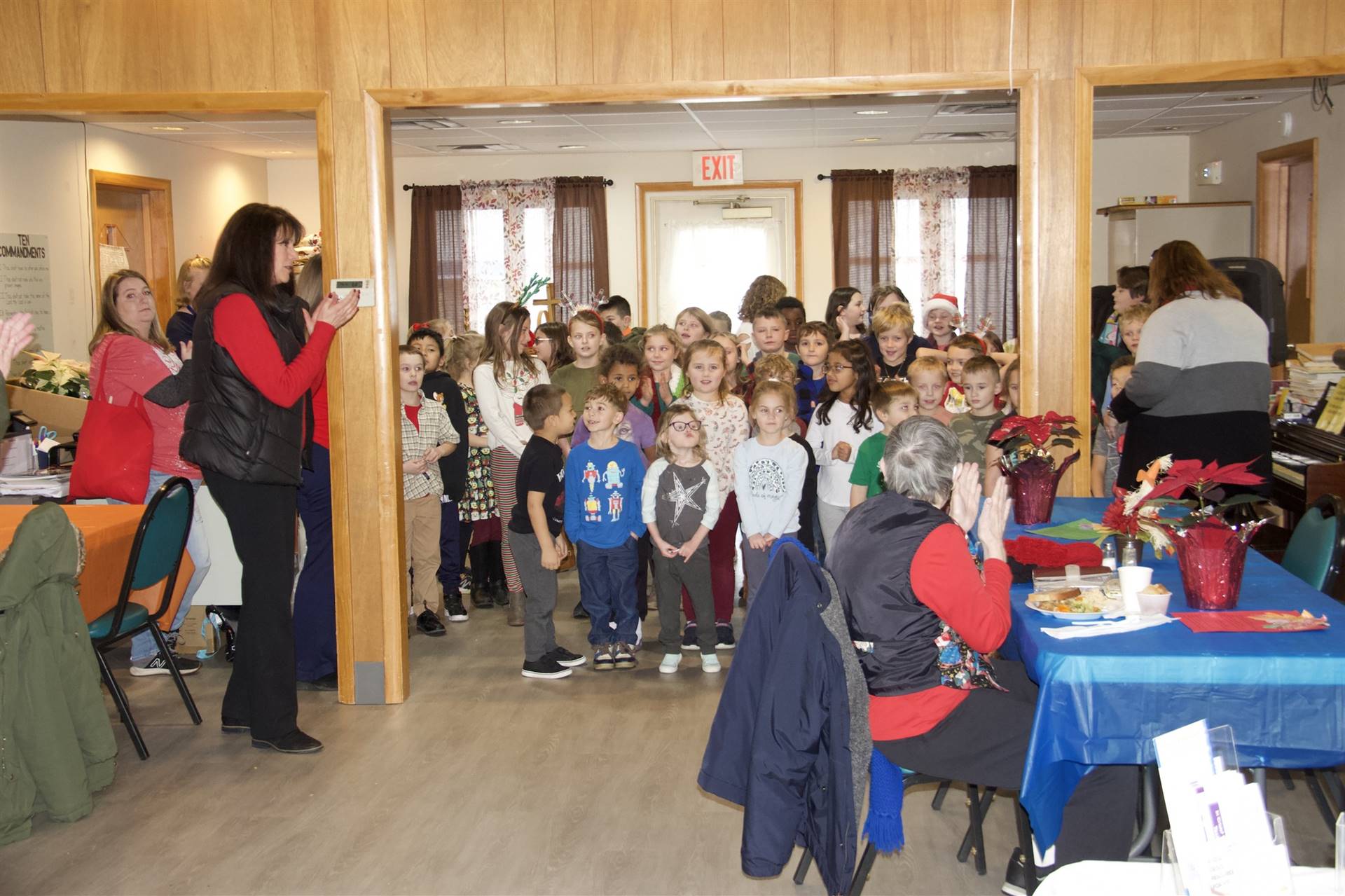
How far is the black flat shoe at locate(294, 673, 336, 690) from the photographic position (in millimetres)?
4637

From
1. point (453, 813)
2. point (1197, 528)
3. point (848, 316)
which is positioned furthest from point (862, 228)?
point (1197, 528)

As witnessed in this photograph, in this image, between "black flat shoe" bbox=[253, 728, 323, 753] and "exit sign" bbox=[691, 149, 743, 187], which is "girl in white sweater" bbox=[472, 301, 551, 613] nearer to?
"black flat shoe" bbox=[253, 728, 323, 753]

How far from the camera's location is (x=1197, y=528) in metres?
2.75

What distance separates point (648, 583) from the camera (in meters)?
6.35

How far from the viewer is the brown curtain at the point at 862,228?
36.1 ft

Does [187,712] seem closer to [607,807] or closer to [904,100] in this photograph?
[607,807]

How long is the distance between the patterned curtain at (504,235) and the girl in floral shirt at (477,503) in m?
5.35

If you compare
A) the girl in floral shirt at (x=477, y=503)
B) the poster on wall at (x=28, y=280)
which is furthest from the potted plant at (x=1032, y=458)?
the poster on wall at (x=28, y=280)

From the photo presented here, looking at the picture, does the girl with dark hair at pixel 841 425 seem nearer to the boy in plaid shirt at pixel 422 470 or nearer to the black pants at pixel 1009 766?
the boy in plaid shirt at pixel 422 470

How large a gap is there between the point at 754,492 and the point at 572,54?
1.71 meters

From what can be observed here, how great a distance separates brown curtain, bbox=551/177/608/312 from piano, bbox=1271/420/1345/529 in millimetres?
6705

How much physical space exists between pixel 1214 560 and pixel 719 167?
8.84 metres

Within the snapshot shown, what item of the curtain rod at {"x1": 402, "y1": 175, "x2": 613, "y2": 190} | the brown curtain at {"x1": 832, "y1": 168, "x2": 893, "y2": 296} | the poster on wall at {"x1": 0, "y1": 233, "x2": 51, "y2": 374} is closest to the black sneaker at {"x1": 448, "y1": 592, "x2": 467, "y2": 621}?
the poster on wall at {"x1": 0, "y1": 233, "x2": 51, "y2": 374}

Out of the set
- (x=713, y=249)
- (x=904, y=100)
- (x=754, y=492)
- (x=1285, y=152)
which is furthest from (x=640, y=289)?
(x=754, y=492)
